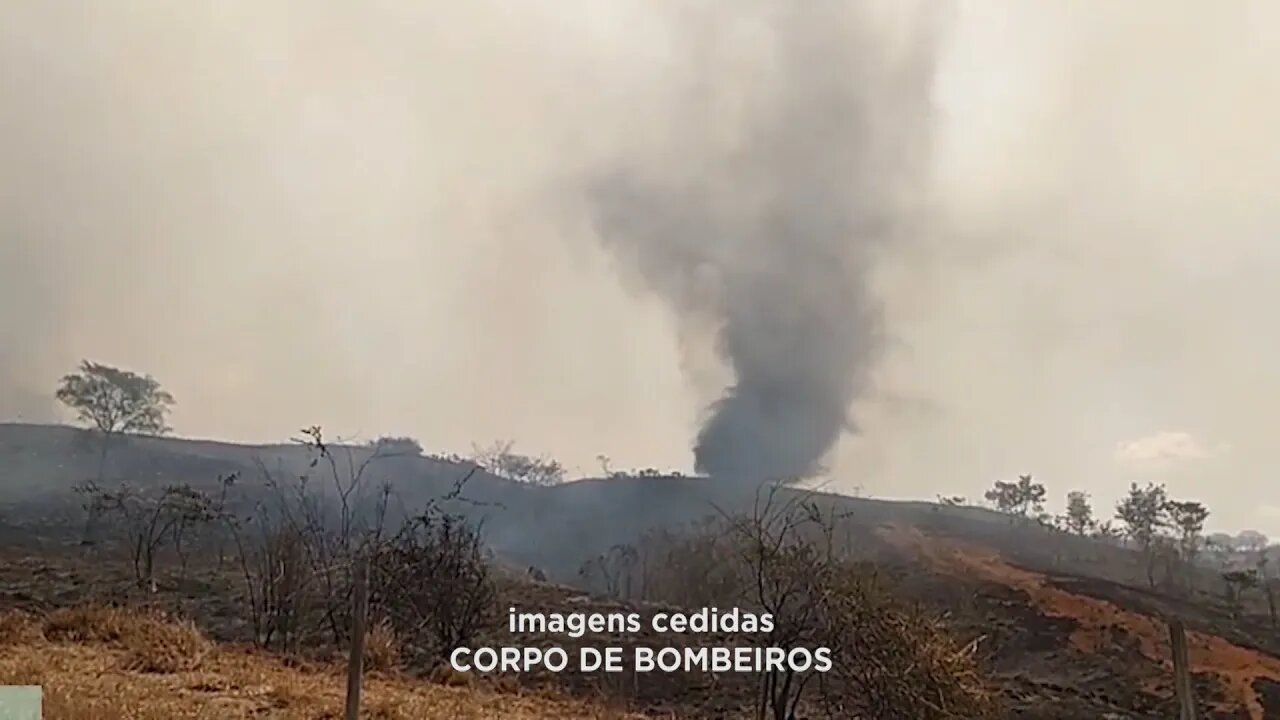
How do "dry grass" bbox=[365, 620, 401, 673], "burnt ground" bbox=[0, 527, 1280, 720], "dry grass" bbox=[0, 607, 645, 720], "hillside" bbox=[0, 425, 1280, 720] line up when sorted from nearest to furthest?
1. "dry grass" bbox=[0, 607, 645, 720]
2. "dry grass" bbox=[365, 620, 401, 673]
3. "burnt ground" bbox=[0, 527, 1280, 720]
4. "hillside" bbox=[0, 425, 1280, 720]

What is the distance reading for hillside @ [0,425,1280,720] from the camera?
19.0 meters

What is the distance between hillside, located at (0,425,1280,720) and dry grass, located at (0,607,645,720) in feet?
1.74

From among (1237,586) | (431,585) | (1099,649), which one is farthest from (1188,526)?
(431,585)

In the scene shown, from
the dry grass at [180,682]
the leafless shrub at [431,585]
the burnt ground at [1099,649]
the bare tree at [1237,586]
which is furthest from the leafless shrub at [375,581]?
the bare tree at [1237,586]

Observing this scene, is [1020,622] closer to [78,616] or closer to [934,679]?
[934,679]

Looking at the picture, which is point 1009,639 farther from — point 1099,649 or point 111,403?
point 111,403

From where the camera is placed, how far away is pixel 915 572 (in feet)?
104

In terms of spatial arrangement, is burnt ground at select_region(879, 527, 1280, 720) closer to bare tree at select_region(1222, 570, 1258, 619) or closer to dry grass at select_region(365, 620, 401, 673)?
bare tree at select_region(1222, 570, 1258, 619)

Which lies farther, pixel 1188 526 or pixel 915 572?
pixel 1188 526

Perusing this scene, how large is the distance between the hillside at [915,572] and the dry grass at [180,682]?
531 mm

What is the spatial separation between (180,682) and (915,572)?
26940 millimetres

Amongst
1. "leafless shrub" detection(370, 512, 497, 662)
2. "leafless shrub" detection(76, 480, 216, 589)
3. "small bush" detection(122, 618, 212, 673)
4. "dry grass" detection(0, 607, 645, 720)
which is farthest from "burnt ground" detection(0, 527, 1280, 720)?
"small bush" detection(122, 618, 212, 673)

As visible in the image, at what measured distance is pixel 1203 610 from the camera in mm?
33500

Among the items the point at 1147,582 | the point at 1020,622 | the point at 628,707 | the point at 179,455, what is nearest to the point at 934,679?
the point at 628,707
